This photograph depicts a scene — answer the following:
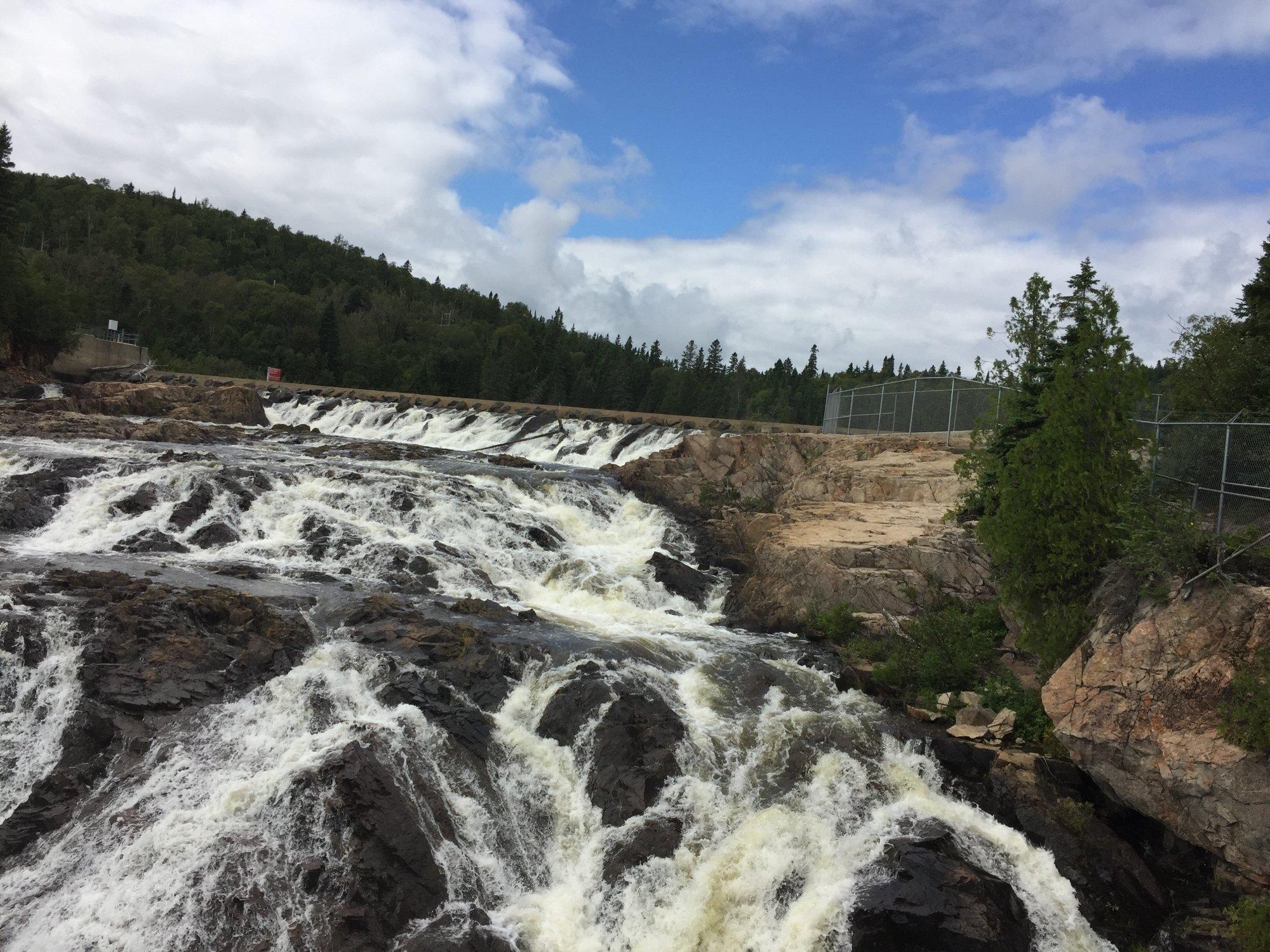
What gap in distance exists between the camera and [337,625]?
1242cm

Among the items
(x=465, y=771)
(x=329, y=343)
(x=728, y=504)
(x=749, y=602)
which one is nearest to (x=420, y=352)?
(x=329, y=343)

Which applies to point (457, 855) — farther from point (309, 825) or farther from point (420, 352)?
point (420, 352)

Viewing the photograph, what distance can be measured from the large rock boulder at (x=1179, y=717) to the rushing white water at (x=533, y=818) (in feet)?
4.67

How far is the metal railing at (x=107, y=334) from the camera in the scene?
174 feet

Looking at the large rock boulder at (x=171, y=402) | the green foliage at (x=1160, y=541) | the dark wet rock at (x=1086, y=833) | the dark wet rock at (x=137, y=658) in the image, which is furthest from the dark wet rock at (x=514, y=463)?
the green foliage at (x=1160, y=541)

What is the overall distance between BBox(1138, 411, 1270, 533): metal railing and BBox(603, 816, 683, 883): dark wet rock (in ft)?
24.1

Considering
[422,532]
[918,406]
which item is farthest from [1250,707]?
[918,406]

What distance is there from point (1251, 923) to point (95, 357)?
6025 centimetres

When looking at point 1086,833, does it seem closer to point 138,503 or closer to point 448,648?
point 448,648

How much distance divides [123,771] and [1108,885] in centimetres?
1072

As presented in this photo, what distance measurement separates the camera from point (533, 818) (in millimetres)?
9250

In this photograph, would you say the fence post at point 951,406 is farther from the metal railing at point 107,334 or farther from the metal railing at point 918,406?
the metal railing at point 107,334

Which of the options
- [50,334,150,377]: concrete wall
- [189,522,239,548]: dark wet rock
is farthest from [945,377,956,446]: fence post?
[50,334,150,377]: concrete wall

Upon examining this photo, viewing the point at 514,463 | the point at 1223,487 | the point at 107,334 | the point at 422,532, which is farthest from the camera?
the point at 107,334
